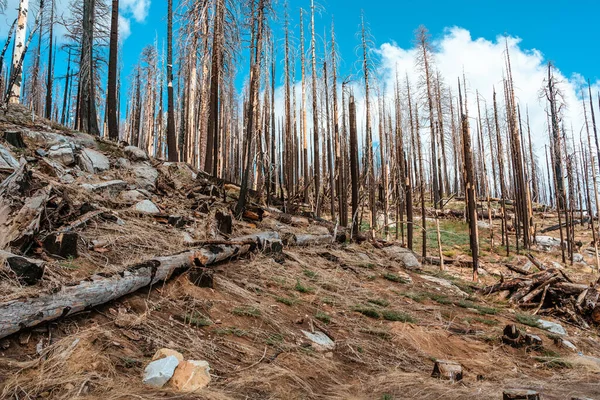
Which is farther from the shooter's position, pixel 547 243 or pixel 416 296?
pixel 547 243

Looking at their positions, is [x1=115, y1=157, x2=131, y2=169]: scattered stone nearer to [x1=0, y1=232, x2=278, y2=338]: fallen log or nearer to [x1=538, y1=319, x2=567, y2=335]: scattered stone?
[x1=0, y1=232, x2=278, y2=338]: fallen log

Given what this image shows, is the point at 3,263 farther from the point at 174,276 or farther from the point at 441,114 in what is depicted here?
the point at 441,114

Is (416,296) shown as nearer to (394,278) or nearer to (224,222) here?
(394,278)

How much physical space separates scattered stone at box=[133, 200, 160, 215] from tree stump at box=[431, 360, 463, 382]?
5052 millimetres

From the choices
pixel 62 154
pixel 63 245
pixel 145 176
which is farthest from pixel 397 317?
pixel 62 154

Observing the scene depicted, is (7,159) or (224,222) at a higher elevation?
(7,159)

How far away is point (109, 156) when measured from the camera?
28.8 ft

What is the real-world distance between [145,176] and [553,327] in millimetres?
8431

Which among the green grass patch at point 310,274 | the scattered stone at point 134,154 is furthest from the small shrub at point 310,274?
the scattered stone at point 134,154

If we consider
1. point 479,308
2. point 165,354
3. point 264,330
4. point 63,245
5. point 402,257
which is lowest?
point 479,308

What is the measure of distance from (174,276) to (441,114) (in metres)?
20.9

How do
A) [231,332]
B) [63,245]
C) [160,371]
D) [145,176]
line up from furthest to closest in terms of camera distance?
1. [145,176]
2. [63,245]
3. [231,332]
4. [160,371]

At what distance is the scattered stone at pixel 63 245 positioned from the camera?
3.79 meters

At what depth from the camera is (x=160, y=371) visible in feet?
7.65
